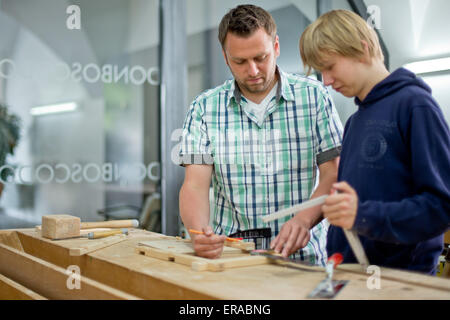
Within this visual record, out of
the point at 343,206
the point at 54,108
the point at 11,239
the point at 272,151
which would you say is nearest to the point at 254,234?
the point at 272,151

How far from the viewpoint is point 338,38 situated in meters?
1.26

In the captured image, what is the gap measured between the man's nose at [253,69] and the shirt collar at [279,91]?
157 millimetres

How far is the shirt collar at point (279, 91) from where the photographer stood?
178 centimetres

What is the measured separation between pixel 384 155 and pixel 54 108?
2412 mm

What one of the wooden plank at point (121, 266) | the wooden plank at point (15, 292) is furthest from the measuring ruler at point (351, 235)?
the wooden plank at point (15, 292)

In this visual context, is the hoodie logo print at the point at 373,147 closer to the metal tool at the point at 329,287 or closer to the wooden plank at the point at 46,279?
the metal tool at the point at 329,287

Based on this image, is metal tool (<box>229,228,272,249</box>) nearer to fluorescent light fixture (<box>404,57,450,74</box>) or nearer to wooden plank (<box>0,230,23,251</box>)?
wooden plank (<box>0,230,23,251</box>)

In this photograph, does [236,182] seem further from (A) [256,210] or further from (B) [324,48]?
(B) [324,48]

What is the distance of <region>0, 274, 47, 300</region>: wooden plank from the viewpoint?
121 cm

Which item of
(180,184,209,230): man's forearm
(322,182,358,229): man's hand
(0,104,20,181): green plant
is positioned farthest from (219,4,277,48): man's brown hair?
(0,104,20,181): green plant

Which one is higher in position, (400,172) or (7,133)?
(7,133)

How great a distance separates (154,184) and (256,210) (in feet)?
5.58

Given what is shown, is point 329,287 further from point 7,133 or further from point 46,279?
point 7,133

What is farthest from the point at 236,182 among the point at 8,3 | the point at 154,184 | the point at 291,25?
the point at 291,25
